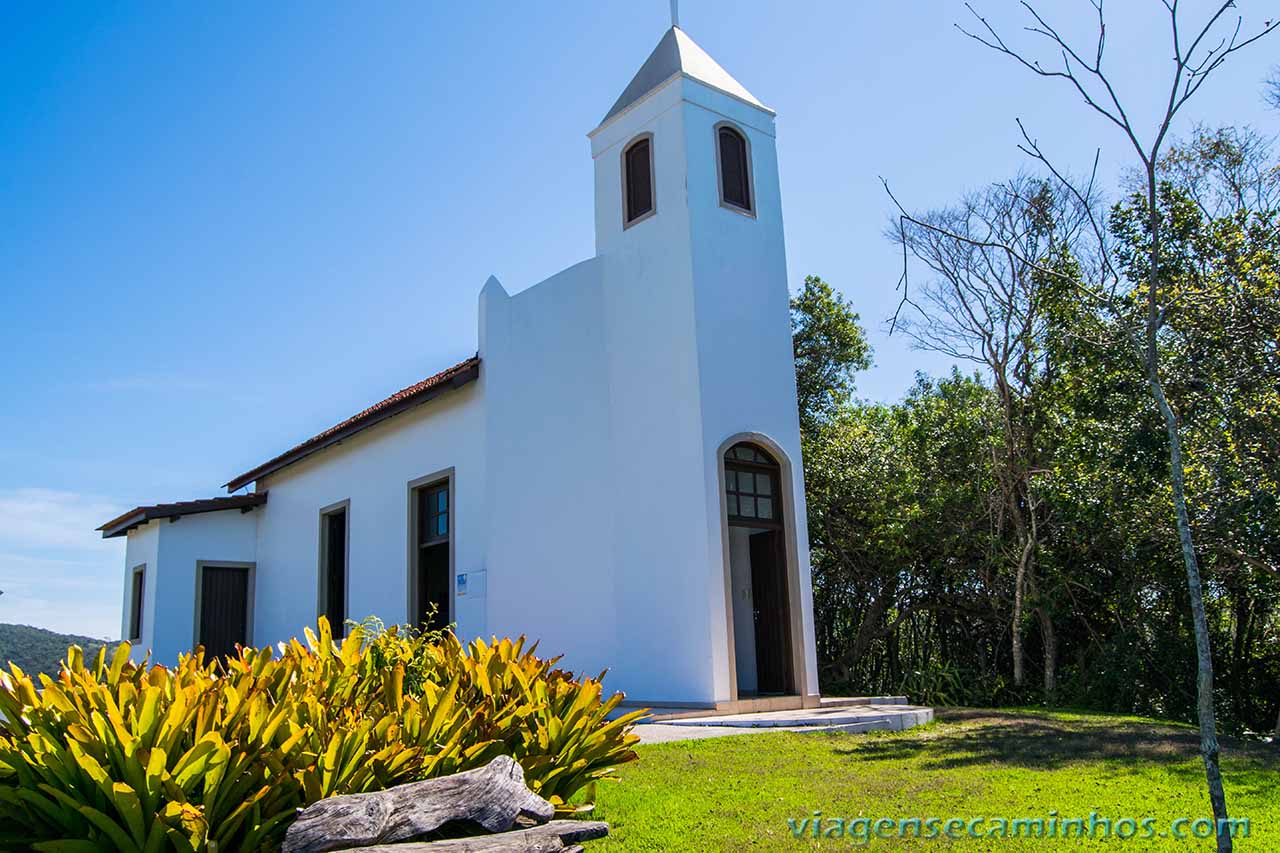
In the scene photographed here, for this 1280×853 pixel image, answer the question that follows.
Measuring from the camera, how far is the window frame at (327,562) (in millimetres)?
16453

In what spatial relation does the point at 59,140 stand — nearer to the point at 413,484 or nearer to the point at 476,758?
the point at 413,484

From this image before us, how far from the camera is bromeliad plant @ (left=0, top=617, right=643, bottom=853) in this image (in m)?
3.64

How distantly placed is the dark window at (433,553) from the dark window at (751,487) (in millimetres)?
4677

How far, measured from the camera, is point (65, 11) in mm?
9047

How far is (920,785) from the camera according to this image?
6.08 meters

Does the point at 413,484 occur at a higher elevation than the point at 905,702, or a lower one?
higher

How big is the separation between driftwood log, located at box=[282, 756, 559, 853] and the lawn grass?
789 mm

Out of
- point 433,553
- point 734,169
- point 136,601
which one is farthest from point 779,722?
point 136,601

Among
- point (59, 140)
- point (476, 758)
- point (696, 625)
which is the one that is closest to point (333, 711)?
point (476, 758)

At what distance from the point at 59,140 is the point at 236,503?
1015 centimetres

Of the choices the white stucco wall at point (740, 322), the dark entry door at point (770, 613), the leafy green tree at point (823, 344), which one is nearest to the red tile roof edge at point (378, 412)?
the white stucco wall at point (740, 322)

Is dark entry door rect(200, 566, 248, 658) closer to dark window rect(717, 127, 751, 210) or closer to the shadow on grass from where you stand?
dark window rect(717, 127, 751, 210)

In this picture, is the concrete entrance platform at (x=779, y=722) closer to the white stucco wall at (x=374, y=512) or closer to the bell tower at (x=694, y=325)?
the bell tower at (x=694, y=325)

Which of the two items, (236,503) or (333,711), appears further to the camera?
(236,503)
